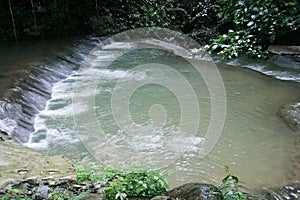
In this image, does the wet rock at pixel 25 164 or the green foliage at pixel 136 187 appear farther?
the wet rock at pixel 25 164

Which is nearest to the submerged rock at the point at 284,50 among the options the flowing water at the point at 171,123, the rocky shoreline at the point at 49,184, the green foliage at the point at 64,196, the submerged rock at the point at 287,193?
the flowing water at the point at 171,123

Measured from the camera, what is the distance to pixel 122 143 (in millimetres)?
4430

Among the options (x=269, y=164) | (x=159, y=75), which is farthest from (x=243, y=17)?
(x=269, y=164)

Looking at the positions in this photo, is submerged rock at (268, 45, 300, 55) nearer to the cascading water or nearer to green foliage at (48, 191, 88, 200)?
the cascading water

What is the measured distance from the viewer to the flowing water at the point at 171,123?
12.8 feet

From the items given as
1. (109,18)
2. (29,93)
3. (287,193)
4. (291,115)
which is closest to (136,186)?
(287,193)

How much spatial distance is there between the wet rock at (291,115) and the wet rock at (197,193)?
2.67 meters

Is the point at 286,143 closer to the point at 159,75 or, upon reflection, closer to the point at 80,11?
the point at 159,75

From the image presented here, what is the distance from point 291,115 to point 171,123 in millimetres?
1910

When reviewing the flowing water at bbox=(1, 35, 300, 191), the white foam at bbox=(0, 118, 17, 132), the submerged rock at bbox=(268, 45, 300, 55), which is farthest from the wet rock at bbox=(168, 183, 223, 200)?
the submerged rock at bbox=(268, 45, 300, 55)

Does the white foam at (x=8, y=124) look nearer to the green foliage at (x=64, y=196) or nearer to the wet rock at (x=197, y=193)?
the green foliage at (x=64, y=196)

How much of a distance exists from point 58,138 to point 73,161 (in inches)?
31.6

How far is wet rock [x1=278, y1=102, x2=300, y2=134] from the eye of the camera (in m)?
4.61

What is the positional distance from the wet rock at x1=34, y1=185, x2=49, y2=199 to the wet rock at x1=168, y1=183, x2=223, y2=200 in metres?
1.02
